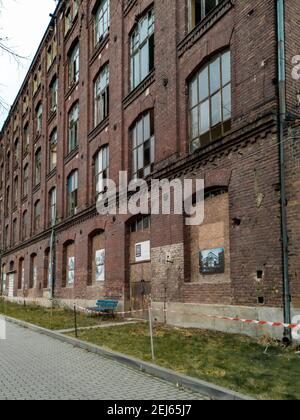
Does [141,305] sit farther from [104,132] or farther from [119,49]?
[119,49]

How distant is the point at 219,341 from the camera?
11.2 m

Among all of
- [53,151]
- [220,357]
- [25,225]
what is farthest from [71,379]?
[25,225]

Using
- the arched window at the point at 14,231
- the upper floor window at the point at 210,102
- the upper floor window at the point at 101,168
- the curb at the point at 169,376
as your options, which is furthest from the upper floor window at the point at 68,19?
the curb at the point at 169,376

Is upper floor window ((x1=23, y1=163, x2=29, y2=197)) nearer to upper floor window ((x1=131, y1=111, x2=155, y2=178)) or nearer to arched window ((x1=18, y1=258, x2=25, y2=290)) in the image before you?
arched window ((x1=18, y1=258, x2=25, y2=290))

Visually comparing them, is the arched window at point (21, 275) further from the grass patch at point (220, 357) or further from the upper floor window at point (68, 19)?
the grass patch at point (220, 357)

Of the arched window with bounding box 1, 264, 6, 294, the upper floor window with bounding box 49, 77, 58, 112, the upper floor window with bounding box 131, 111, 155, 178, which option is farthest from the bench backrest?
the arched window with bounding box 1, 264, 6, 294

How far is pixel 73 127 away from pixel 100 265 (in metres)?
9.17

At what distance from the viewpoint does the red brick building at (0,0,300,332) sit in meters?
11.7

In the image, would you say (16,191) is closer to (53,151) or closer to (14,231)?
(14,231)

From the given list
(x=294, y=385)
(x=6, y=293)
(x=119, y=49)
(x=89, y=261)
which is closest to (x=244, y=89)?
(x=294, y=385)

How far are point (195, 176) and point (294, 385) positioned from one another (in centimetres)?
826

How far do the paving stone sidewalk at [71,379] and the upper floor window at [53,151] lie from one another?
20.3 m

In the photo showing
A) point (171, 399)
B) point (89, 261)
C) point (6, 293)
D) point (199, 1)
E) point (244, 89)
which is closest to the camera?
point (171, 399)

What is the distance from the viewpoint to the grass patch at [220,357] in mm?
6965
